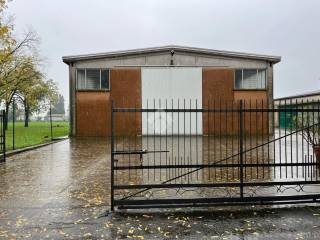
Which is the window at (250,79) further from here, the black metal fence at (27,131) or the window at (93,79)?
the black metal fence at (27,131)

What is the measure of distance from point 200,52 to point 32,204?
25.0 metres

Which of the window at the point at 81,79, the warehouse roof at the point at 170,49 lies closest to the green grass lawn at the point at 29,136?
the window at the point at 81,79

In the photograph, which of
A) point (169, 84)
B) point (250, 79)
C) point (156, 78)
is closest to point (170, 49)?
point (156, 78)

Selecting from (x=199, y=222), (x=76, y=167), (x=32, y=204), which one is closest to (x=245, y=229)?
(x=199, y=222)

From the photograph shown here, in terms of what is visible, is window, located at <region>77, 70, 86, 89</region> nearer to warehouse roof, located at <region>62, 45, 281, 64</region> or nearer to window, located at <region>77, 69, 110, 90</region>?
window, located at <region>77, 69, 110, 90</region>

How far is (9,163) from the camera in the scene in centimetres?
1390

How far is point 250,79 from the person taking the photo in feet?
101

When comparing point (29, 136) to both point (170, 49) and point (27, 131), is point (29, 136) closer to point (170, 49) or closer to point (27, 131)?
point (27, 131)

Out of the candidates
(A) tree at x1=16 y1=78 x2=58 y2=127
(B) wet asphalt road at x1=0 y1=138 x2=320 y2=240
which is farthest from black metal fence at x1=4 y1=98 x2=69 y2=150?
(B) wet asphalt road at x1=0 y1=138 x2=320 y2=240

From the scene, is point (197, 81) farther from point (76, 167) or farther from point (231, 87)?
point (76, 167)

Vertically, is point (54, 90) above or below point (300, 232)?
above

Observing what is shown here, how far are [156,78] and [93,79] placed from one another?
5.57 meters

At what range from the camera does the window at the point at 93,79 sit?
3022cm

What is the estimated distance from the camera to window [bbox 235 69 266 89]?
100 feet
